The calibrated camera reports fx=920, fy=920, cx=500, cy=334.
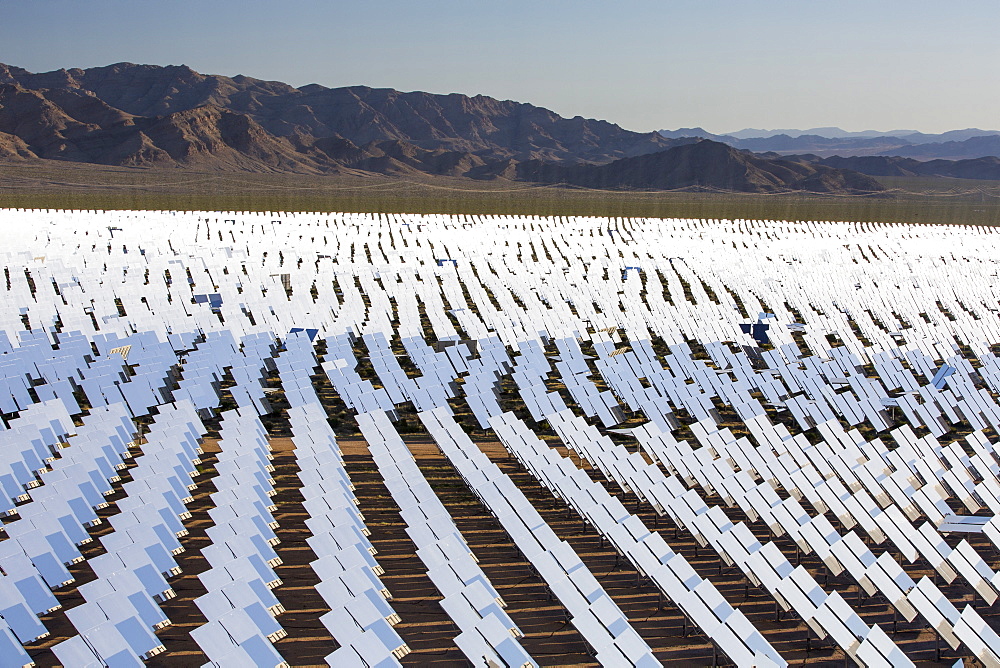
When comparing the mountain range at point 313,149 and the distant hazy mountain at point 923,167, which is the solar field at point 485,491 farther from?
the distant hazy mountain at point 923,167

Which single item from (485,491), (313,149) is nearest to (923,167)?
(313,149)

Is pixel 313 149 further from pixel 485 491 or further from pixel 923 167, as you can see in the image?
pixel 485 491

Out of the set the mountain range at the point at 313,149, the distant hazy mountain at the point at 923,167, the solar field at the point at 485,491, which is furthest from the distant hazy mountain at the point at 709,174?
the solar field at the point at 485,491

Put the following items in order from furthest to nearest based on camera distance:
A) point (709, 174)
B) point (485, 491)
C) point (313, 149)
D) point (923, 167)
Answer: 1. point (923, 167)
2. point (313, 149)
3. point (709, 174)
4. point (485, 491)

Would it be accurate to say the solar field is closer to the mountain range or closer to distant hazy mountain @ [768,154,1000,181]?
the mountain range

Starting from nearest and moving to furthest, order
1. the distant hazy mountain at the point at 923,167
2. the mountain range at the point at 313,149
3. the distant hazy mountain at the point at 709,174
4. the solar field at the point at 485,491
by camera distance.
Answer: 1. the solar field at the point at 485,491
2. the distant hazy mountain at the point at 709,174
3. the mountain range at the point at 313,149
4. the distant hazy mountain at the point at 923,167

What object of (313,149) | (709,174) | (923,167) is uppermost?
(923,167)

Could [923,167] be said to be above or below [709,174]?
above

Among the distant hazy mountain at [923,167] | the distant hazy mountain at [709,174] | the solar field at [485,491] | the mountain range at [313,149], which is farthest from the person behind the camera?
the distant hazy mountain at [923,167]

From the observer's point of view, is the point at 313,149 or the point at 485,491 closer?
the point at 485,491

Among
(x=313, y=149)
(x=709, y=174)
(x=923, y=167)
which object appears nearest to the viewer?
(x=709, y=174)
